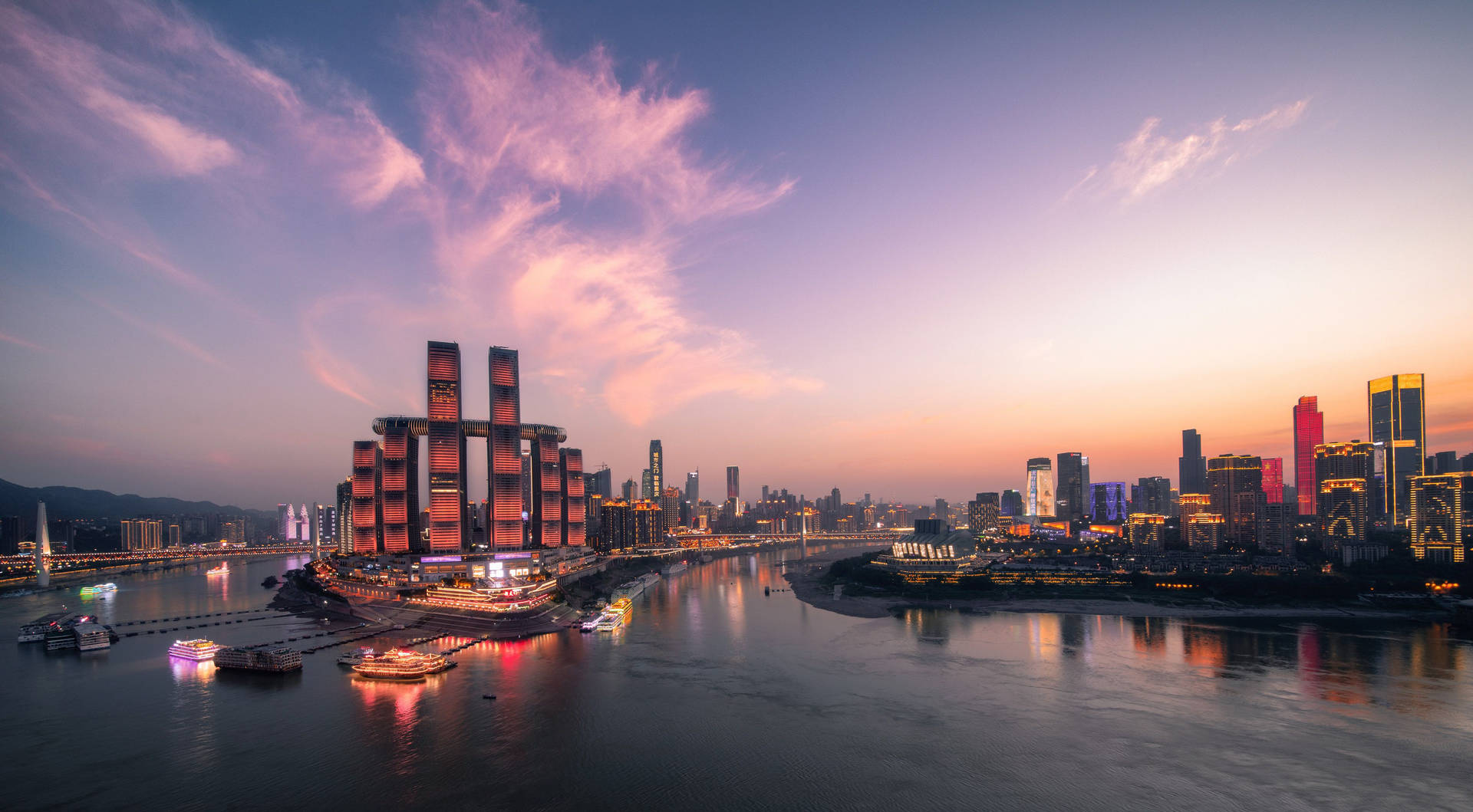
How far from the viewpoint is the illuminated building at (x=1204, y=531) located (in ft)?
453

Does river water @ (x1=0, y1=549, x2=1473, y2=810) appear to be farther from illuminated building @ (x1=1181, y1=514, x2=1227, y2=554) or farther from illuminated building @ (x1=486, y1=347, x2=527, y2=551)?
illuminated building @ (x1=1181, y1=514, x2=1227, y2=554)

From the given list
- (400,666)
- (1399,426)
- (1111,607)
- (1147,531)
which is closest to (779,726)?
(400,666)

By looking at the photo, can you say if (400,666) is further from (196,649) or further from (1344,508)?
(1344,508)

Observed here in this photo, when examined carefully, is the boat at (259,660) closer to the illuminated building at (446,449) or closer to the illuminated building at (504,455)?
the illuminated building at (446,449)

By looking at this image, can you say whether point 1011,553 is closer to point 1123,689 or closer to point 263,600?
point 1123,689

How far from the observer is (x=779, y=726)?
38.6m

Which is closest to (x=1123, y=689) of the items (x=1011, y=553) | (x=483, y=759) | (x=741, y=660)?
(x=741, y=660)

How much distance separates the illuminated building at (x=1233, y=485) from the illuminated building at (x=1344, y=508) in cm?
1221

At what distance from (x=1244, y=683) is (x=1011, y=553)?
100386 millimetres

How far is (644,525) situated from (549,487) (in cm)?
7802

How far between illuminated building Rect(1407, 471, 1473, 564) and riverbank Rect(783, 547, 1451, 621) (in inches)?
2405

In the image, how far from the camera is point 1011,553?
143 m

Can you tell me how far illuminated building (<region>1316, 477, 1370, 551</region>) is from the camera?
14162cm

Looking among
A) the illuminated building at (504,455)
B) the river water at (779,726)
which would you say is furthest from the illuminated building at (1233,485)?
the illuminated building at (504,455)
